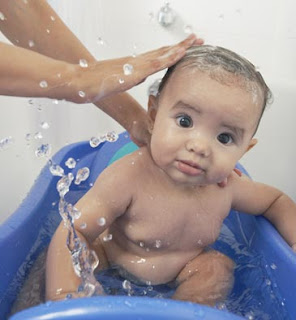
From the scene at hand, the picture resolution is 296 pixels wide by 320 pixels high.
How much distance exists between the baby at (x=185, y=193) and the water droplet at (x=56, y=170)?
0.26m

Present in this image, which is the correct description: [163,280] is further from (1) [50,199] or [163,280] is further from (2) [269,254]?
(1) [50,199]

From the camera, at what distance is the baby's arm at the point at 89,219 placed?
827 mm

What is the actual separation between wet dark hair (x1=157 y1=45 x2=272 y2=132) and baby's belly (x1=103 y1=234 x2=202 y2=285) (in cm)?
33

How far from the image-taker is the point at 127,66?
0.85 meters

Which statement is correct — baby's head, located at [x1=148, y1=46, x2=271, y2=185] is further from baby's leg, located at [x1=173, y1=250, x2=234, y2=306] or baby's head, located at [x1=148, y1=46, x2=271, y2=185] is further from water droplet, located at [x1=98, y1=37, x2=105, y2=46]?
water droplet, located at [x1=98, y1=37, x2=105, y2=46]

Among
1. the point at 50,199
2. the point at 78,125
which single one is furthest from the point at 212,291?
the point at 78,125

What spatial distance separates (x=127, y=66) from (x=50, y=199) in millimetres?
439

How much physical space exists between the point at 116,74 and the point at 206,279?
0.40 m

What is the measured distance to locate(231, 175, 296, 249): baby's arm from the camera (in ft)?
3.43

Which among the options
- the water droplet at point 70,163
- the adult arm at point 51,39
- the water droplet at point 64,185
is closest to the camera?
the adult arm at point 51,39

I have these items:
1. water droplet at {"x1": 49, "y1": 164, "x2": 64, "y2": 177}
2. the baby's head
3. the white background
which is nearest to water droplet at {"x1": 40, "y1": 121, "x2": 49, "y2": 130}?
the white background

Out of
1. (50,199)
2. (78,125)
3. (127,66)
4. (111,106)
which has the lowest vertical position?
(78,125)

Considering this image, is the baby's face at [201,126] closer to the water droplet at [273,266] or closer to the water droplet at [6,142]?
the water droplet at [273,266]

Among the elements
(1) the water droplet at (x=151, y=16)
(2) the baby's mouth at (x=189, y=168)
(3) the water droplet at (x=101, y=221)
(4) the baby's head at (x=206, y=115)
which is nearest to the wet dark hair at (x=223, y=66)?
(4) the baby's head at (x=206, y=115)
